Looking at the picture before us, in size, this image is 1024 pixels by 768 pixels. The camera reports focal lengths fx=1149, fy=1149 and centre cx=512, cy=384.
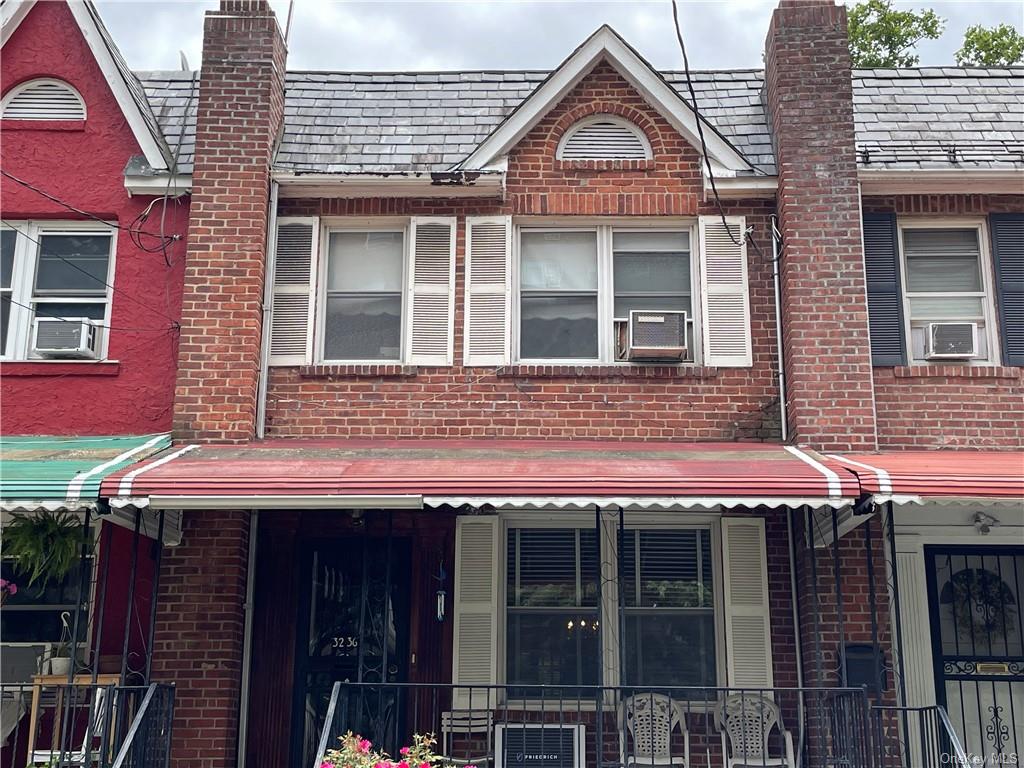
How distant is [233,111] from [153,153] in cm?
82

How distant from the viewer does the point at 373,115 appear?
435 inches

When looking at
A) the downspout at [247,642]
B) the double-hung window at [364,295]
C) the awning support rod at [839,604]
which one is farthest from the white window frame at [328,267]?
the awning support rod at [839,604]

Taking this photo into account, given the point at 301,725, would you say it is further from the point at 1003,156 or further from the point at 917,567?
the point at 1003,156

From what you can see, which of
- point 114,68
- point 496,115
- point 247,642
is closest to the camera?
point 247,642

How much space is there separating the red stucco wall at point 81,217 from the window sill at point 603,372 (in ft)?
9.83

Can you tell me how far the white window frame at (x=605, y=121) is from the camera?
10398 mm

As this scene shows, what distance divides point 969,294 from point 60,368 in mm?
7910

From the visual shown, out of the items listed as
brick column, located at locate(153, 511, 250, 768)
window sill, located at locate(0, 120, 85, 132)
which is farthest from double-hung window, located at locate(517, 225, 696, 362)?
window sill, located at locate(0, 120, 85, 132)

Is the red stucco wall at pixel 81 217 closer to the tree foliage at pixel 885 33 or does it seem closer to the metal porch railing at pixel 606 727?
the metal porch railing at pixel 606 727

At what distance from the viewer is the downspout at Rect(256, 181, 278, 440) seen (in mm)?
9758

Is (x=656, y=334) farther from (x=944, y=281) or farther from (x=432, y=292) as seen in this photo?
(x=944, y=281)

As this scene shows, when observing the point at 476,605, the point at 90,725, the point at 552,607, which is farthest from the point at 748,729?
the point at 90,725

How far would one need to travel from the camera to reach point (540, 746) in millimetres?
8789

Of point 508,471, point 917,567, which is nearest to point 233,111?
point 508,471
